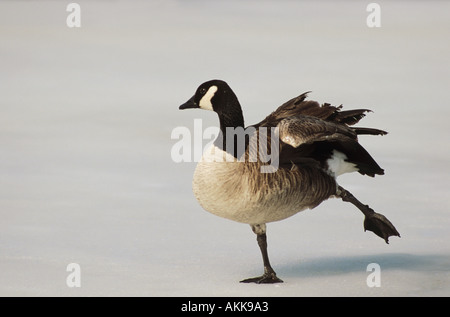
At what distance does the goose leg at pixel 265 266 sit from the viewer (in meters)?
6.70

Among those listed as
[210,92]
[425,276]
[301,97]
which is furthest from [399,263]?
[210,92]

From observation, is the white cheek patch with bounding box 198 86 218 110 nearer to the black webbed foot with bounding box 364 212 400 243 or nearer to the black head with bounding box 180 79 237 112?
the black head with bounding box 180 79 237 112

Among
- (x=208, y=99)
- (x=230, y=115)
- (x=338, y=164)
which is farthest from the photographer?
(x=338, y=164)

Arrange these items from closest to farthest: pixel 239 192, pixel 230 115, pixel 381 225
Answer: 1. pixel 239 192
2. pixel 230 115
3. pixel 381 225

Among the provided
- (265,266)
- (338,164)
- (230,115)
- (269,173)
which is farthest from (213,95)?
(265,266)

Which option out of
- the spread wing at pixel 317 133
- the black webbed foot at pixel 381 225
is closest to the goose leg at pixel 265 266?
the spread wing at pixel 317 133

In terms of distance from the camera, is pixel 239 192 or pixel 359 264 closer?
pixel 239 192

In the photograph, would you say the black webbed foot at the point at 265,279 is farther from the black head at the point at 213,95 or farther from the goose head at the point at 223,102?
the black head at the point at 213,95

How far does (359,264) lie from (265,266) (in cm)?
80

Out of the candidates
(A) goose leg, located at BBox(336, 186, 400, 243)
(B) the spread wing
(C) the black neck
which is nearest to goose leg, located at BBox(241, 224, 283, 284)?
(B) the spread wing

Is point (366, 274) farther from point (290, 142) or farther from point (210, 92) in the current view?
point (210, 92)

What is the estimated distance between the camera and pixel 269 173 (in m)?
6.48

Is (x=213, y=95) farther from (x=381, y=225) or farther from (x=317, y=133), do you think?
(x=381, y=225)

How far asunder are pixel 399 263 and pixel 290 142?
1400 mm
